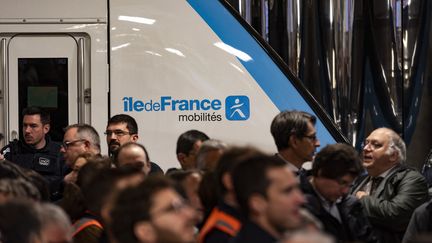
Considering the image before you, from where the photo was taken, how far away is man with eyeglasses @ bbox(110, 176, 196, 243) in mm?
3924

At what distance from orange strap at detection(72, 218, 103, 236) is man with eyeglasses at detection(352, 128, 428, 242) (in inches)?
93.1

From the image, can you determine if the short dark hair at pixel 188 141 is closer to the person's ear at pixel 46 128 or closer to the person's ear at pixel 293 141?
the person's ear at pixel 293 141

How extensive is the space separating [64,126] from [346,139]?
236 centimetres

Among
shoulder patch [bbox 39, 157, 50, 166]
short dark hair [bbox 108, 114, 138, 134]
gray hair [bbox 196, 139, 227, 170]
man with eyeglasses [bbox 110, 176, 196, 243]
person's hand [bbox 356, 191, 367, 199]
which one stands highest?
short dark hair [bbox 108, 114, 138, 134]

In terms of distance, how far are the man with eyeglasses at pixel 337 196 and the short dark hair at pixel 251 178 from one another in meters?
1.51

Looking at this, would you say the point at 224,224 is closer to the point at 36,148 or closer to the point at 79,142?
the point at 79,142

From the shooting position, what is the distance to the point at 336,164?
Result: 6090mm

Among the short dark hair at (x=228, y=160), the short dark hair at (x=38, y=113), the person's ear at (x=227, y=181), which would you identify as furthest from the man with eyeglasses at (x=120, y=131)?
the person's ear at (x=227, y=181)

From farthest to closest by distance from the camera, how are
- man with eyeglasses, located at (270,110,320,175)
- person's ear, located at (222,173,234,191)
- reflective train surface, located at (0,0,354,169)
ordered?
reflective train surface, located at (0,0,354,169)
man with eyeglasses, located at (270,110,320,175)
person's ear, located at (222,173,234,191)

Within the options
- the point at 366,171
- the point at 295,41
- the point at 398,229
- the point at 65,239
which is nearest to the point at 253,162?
the point at 65,239

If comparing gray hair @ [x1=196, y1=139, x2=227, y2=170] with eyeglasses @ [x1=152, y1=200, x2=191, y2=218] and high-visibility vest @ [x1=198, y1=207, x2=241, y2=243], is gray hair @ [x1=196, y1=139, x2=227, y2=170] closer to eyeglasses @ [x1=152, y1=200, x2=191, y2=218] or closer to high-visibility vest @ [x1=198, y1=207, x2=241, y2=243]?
high-visibility vest @ [x1=198, y1=207, x2=241, y2=243]

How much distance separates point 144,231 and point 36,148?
488 cm

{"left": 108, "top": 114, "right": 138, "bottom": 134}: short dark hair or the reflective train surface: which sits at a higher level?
the reflective train surface

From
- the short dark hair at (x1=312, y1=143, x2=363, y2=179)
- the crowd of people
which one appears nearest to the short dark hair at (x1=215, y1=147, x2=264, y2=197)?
the crowd of people
